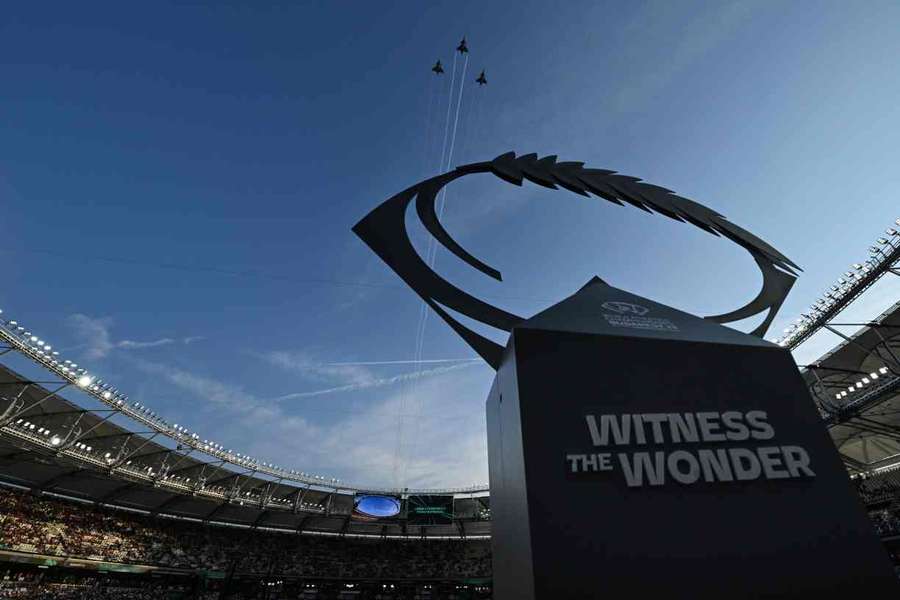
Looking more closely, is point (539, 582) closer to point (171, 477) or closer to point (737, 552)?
point (737, 552)

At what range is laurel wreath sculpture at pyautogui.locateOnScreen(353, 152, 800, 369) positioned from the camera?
10.4 meters

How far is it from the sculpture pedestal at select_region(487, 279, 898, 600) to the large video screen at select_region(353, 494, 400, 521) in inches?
1761

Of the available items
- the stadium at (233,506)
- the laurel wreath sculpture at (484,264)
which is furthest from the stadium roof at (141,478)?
the laurel wreath sculpture at (484,264)

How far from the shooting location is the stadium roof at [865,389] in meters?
27.5

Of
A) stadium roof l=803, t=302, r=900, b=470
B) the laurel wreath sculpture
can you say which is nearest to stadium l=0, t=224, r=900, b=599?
stadium roof l=803, t=302, r=900, b=470

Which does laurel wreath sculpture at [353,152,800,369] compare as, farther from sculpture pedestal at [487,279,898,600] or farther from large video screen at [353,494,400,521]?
large video screen at [353,494,400,521]

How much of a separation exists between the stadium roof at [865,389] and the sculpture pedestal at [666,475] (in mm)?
24208

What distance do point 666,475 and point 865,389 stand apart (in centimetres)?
3445

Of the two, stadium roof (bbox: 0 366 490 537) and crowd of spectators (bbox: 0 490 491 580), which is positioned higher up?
stadium roof (bbox: 0 366 490 537)

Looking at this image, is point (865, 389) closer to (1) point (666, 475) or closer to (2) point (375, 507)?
Result: (1) point (666, 475)

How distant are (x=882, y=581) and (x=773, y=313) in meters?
7.35

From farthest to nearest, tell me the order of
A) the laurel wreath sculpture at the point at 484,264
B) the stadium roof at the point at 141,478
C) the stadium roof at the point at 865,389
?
1. the stadium roof at the point at 141,478
2. the stadium roof at the point at 865,389
3. the laurel wreath sculpture at the point at 484,264

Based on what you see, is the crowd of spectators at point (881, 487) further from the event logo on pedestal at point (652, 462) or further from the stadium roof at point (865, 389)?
the event logo on pedestal at point (652, 462)

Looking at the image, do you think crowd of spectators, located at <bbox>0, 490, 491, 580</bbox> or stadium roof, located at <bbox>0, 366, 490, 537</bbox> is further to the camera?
crowd of spectators, located at <bbox>0, 490, 491, 580</bbox>
